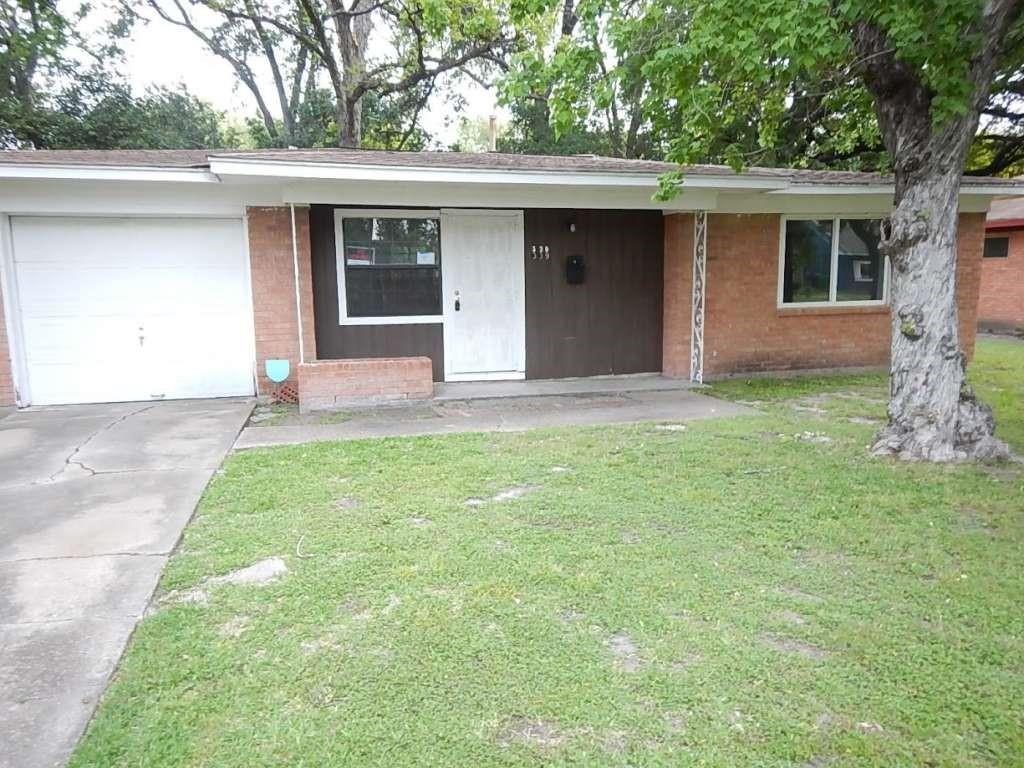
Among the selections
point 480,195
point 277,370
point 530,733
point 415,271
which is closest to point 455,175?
point 480,195

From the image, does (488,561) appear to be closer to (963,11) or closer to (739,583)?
(739,583)

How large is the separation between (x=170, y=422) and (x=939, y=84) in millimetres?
7348

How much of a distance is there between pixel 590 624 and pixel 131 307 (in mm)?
7321

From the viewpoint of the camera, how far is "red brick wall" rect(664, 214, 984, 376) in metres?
9.70

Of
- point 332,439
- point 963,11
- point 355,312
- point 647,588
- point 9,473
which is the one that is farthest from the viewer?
point 355,312

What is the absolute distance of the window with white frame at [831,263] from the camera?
396 inches

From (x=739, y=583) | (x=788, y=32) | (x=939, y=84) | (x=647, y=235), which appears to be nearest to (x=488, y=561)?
(x=739, y=583)

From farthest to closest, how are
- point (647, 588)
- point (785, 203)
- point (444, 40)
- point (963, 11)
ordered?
point (444, 40) → point (785, 203) → point (963, 11) → point (647, 588)

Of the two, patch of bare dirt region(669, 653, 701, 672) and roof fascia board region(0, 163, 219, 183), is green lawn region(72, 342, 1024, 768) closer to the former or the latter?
patch of bare dirt region(669, 653, 701, 672)

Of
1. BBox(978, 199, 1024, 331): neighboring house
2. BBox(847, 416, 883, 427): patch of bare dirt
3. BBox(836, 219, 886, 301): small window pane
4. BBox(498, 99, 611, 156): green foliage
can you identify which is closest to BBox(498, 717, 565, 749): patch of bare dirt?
BBox(847, 416, 883, 427): patch of bare dirt

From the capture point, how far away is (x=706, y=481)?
16.8ft

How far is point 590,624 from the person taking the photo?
10.1 feet

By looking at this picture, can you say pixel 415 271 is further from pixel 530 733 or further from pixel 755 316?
pixel 530 733

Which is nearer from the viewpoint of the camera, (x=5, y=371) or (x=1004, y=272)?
(x=5, y=371)
